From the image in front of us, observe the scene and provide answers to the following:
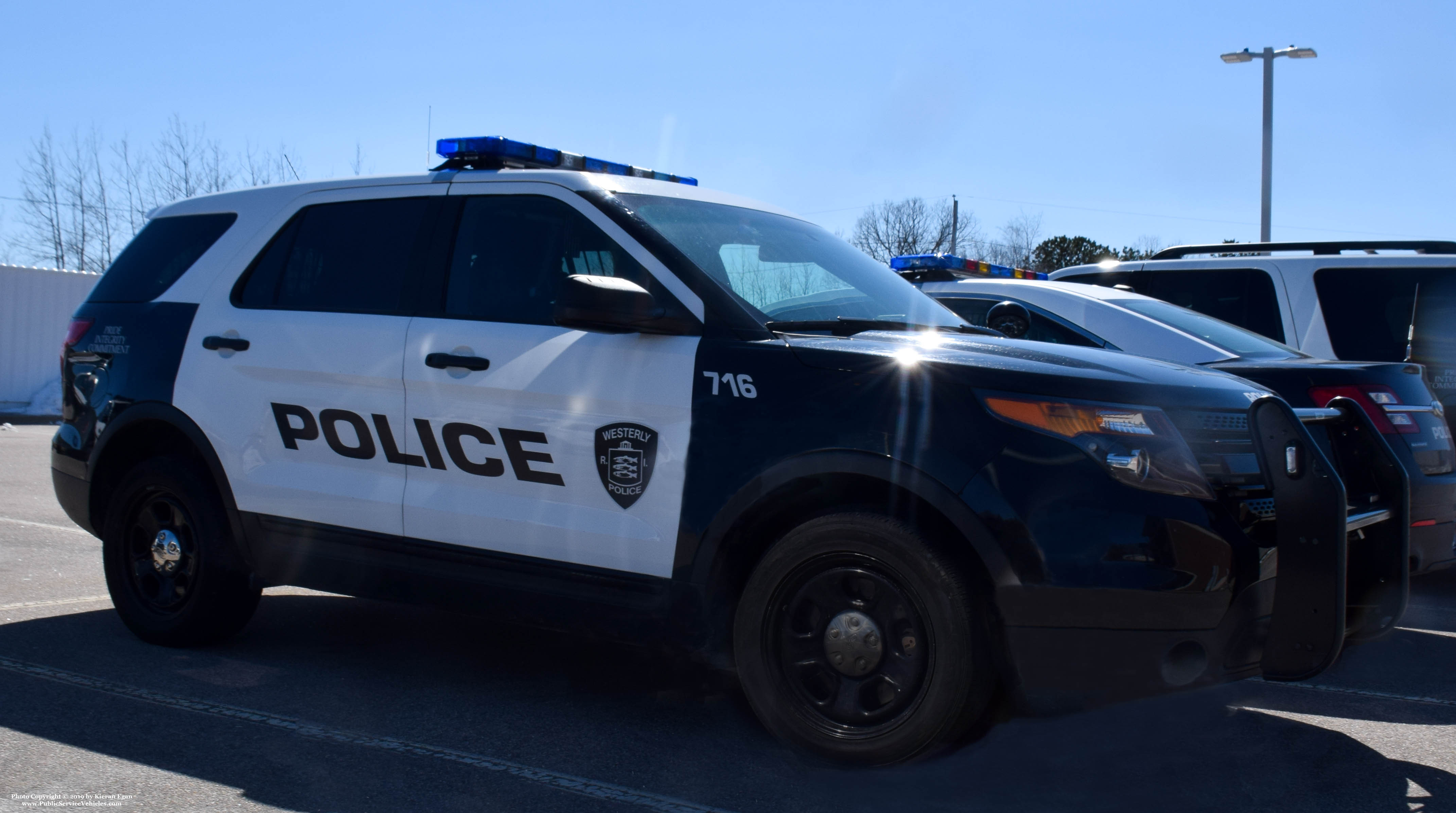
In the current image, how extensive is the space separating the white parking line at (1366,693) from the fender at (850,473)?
1827 mm

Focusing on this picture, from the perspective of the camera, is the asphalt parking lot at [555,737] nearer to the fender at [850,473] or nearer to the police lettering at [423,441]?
the fender at [850,473]

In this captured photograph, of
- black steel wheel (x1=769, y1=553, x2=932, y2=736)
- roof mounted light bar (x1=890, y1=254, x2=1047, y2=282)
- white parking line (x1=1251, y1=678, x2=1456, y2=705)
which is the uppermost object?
roof mounted light bar (x1=890, y1=254, x2=1047, y2=282)

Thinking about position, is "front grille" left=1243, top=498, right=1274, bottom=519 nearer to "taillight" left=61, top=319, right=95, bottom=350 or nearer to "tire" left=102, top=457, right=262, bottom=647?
"tire" left=102, top=457, right=262, bottom=647

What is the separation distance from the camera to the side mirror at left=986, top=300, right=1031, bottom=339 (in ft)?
18.7

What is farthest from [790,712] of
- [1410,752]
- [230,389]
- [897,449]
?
[230,389]

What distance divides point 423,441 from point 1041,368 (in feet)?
6.88

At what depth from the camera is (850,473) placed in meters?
3.56

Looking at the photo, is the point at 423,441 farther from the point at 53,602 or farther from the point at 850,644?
the point at 53,602

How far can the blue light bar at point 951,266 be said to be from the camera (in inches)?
321

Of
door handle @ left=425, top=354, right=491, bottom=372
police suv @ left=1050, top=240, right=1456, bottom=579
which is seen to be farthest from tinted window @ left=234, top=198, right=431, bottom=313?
police suv @ left=1050, top=240, right=1456, bottom=579

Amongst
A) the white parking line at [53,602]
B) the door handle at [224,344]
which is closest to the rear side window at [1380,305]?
the door handle at [224,344]

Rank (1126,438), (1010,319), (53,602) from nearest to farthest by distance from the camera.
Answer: (1126,438)
(1010,319)
(53,602)

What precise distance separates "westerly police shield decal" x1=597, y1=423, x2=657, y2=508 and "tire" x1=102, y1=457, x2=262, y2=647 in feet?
6.05

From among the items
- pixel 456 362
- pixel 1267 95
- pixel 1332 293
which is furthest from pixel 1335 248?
pixel 1267 95
